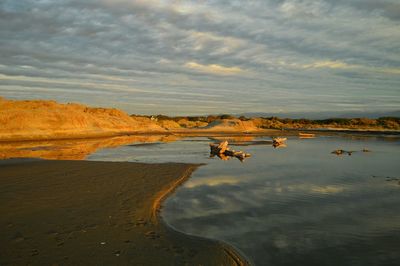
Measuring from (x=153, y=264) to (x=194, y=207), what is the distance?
474cm

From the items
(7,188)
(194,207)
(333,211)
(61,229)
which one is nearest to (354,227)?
(333,211)

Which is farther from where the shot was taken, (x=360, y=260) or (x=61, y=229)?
(x=61, y=229)

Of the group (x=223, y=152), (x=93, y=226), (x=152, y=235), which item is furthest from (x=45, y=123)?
(x=152, y=235)

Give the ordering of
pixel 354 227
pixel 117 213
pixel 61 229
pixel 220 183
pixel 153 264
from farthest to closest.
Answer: pixel 220 183 < pixel 117 213 < pixel 354 227 < pixel 61 229 < pixel 153 264

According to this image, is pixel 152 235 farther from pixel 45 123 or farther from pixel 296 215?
pixel 45 123

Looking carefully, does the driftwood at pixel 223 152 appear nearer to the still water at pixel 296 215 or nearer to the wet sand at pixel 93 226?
the still water at pixel 296 215

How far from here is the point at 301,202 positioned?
1184 cm

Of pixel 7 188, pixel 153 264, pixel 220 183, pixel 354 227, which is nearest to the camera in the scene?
pixel 153 264

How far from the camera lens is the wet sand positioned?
672cm

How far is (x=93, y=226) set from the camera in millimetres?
8578

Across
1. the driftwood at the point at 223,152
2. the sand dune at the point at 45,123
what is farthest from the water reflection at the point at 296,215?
the sand dune at the point at 45,123

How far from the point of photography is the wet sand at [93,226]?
6723mm

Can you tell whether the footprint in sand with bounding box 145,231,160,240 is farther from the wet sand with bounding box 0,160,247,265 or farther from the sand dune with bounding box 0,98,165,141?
the sand dune with bounding box 0,98,165,141

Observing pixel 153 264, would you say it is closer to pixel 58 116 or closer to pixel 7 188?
pixel 7 188
